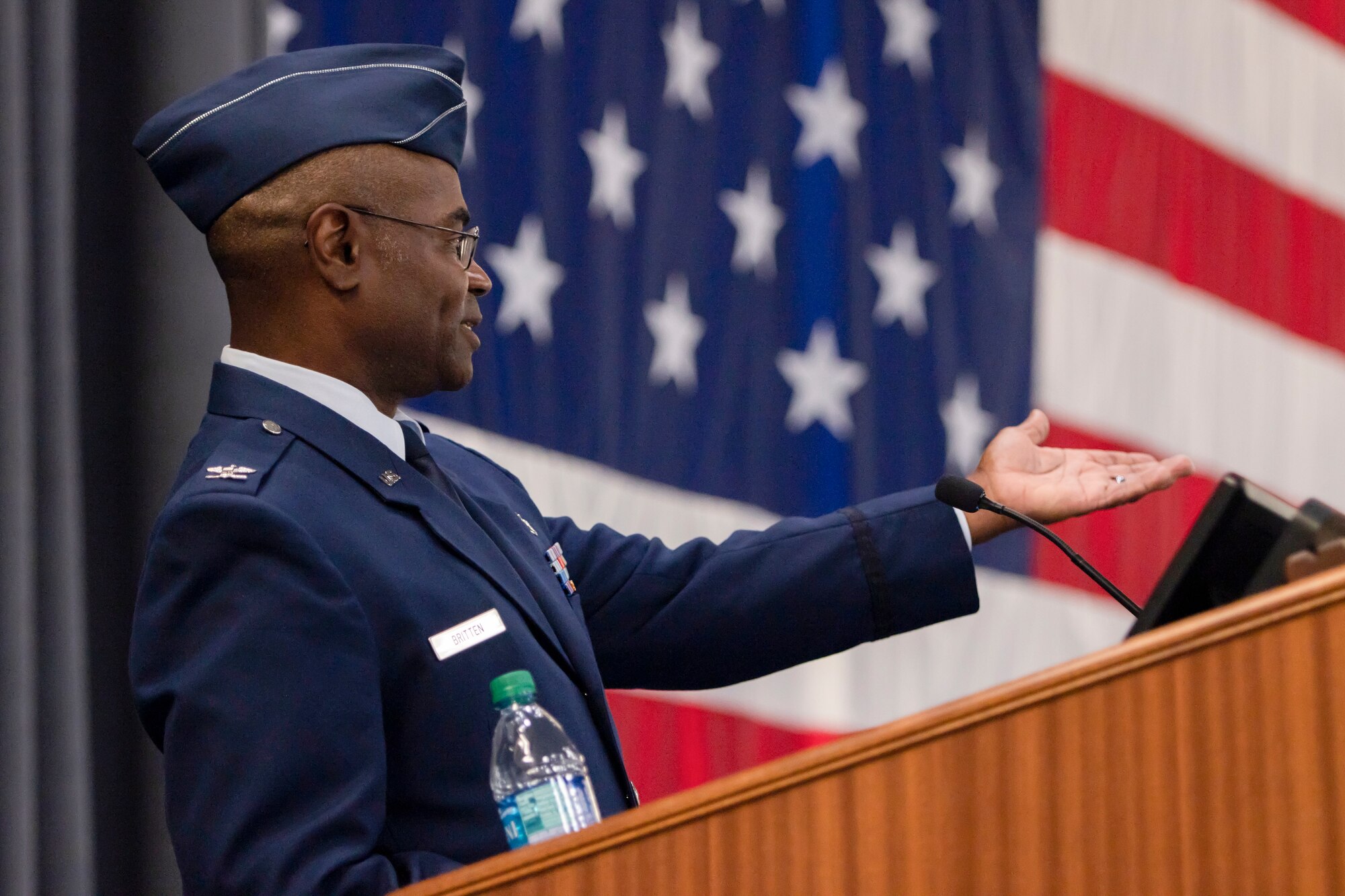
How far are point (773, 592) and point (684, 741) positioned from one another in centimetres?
123

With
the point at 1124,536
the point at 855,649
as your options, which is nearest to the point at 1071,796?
the point at 855,649

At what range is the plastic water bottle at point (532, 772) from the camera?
98cm

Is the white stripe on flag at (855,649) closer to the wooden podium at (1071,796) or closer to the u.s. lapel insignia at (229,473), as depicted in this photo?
the u.s. lapel insignia at (229,473)

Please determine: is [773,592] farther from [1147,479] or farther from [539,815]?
[539,815]

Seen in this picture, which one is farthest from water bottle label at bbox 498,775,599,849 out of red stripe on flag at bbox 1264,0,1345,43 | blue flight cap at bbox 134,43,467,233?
red stripe on flag at bbox 1264,0,1345,43

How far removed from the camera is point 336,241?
1.23 meters

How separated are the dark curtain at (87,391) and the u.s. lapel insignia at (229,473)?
0.75m

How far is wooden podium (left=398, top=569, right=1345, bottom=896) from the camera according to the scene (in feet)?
2.31

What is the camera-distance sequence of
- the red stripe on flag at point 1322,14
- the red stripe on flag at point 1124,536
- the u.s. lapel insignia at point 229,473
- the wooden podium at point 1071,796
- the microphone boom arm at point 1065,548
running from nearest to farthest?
the wooden podium at point 1071,796
the u.s. lapel insignia at point 229,473
the microphone boom arm at point 1065,548
the red stripe on flag at point 1124,536
the red stripe on flag at point 1322,14

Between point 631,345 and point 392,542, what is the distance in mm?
1467

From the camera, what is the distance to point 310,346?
48.7 inches

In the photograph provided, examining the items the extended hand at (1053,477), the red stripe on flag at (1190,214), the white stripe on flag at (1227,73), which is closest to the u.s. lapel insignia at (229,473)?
the extended hand at (1053,477)

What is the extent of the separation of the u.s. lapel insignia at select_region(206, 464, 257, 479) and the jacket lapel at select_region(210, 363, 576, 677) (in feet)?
0.27

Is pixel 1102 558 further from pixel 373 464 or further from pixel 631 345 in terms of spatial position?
pixel 373 464
